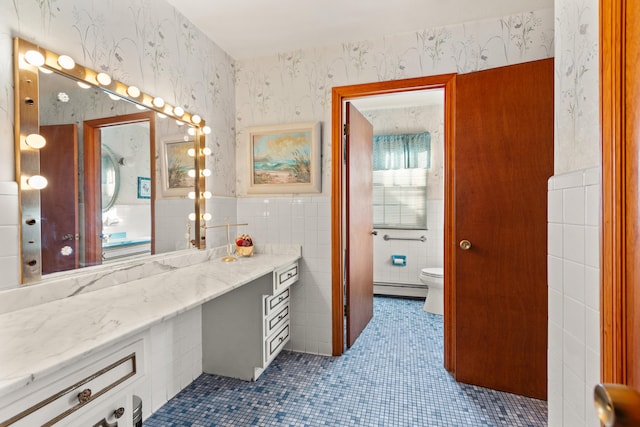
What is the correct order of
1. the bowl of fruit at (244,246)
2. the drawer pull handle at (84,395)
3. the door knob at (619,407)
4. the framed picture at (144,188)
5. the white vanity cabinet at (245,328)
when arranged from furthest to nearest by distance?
the bowl of fruit at (244,246)
the white vanity cabinet at (245,328)
the framed picture at (144,188)
the drawer pull handle at (84,395)
the door knob at (619,407)

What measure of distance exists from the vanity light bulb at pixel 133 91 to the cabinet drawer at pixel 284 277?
1.22 metres

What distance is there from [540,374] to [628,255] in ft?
5.40

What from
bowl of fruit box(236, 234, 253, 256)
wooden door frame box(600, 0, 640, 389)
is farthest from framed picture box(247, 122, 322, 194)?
wooden door frame box(600, 0, 640, 389)

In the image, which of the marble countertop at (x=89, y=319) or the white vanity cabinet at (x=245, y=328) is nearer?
the marble countertop at (x=89, y=319)

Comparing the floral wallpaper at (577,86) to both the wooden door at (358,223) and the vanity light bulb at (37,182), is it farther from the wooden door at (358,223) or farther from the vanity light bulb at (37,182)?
the vanity light bulb at (37,182)

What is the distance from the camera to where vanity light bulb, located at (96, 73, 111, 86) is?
1389 millimetres

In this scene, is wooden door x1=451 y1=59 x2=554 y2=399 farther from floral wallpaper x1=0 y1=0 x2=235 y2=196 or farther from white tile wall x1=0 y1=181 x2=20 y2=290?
white tile wall x1=0 y1=181 x2=20 y2=290

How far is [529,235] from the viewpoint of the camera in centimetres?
178

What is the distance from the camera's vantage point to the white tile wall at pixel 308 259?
90.6 inches

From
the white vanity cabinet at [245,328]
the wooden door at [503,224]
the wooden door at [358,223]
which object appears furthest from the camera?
the wooden door at [358,223]

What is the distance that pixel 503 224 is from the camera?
6.01 feet

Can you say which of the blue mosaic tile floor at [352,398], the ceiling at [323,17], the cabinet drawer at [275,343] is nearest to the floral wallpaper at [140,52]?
the ceiling at [323,17]

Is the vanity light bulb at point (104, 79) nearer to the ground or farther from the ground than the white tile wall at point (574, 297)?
farther from the ground

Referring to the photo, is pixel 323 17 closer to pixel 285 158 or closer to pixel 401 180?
pixel 285 158
